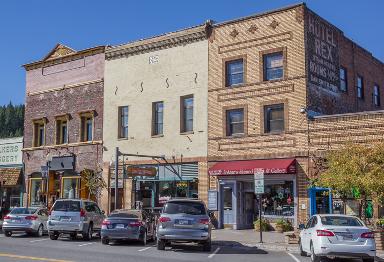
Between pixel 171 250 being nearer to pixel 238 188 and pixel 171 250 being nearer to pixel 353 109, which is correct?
pixel 238 188

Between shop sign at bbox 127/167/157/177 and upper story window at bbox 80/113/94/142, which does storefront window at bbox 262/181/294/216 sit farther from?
upper story window at bbox 80/113/94/142

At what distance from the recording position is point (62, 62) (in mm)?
36906

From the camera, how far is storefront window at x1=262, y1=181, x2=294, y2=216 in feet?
85.4

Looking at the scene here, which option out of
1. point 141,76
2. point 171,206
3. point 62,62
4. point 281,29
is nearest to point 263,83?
point 281,29

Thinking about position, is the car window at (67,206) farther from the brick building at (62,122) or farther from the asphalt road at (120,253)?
the brick building at (62,122)

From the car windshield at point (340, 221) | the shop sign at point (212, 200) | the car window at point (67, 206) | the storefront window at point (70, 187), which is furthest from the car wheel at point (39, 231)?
the car windshield at point (340, 221)

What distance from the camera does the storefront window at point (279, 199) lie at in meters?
26.0

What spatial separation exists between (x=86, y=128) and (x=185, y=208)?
60.7 feet

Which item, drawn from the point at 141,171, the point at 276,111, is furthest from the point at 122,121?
the point at 276,111

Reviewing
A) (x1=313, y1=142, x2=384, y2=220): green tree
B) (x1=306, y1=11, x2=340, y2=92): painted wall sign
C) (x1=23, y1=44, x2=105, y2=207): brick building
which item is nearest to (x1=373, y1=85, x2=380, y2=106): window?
(x1=306, y1=11, x2=340, y2=92): painted wall sign

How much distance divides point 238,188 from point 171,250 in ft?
32.9

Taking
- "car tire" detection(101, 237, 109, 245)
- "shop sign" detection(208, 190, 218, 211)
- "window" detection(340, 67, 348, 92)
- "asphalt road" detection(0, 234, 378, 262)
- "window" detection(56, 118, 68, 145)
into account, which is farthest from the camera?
"window" detection(56, 118, 68, 145)

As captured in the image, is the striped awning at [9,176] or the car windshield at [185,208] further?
the striped awning at [9,176]

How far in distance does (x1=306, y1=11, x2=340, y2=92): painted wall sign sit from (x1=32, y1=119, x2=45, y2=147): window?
20047mm
